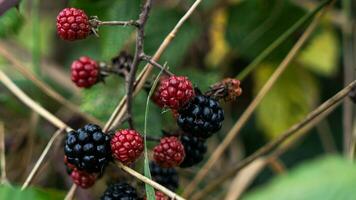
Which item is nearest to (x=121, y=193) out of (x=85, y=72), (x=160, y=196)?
(x=160, y=196)

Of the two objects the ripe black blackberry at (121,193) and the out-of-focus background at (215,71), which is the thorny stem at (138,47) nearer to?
the ripe black blackberry at (121,193)

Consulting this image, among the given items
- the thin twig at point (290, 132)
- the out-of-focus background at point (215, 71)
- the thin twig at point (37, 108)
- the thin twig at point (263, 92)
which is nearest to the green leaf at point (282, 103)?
the out-of-focus background at point (215, 71)

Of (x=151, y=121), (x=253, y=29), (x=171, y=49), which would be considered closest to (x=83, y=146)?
(x=151, y=121)

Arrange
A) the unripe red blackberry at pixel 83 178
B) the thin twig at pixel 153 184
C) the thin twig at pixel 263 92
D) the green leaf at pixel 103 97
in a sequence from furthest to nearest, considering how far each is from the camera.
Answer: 1. the thin twig at pixel 263 92
2. the green leaf at pixel 103 97
3. the unripe red blackberry at pixel 83 178
4. the thin twig at pixel 153 184

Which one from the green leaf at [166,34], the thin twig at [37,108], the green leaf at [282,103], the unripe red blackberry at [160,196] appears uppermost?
the green leaf at [282,103]

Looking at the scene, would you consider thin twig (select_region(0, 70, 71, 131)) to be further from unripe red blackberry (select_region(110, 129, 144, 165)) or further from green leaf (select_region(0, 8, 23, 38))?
unripe red blackberry (select_region(110, 129, 144, 165))

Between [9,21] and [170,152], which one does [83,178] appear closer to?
[170,152]

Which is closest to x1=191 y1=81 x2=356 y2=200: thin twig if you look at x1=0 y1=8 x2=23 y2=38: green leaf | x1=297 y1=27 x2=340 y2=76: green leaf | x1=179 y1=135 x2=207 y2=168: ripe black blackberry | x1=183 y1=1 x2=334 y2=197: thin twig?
x1=183 y1=1 x2=334 y2=197: thin twig
